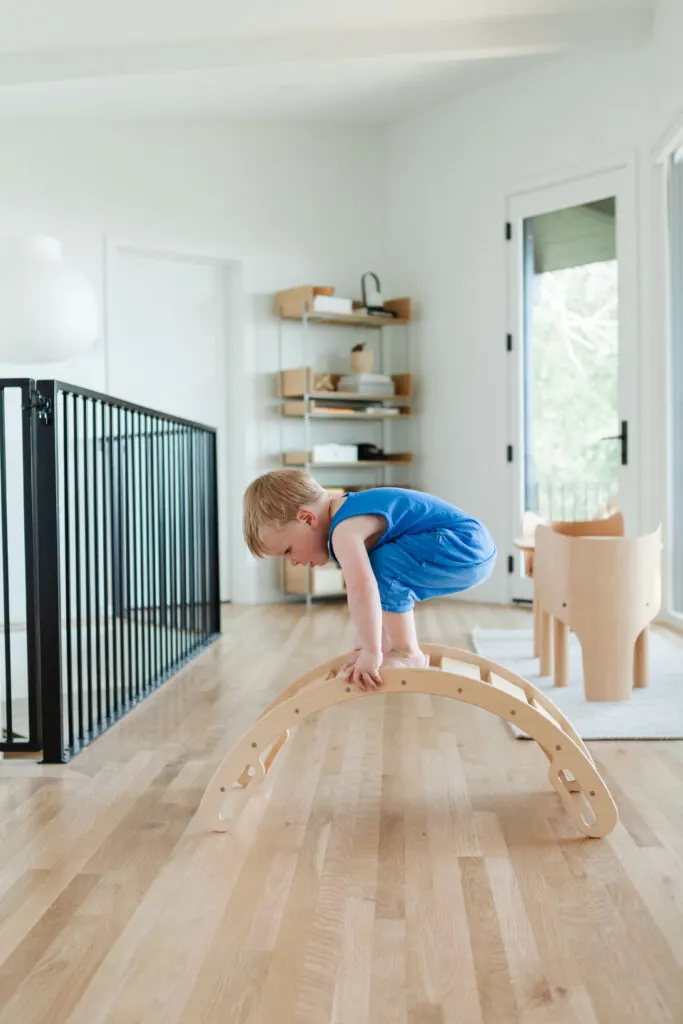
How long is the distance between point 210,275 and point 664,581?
319 centimetres

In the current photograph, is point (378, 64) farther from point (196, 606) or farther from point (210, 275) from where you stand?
point (196, 606)

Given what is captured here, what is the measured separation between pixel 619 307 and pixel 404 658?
136 inches

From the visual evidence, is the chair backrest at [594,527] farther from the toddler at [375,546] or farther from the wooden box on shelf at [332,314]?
the wooden box on shelf at [332,314]

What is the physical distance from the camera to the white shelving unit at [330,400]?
19.0ft

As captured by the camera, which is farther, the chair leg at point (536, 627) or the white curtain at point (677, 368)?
the white curtain at point (677, 368)

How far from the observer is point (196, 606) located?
417cm

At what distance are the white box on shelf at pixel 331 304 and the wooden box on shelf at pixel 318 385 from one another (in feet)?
1.22

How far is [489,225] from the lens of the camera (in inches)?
225

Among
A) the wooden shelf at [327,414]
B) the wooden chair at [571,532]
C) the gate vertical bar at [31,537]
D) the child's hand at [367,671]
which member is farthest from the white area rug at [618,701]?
the wooden shelf at [327,414]

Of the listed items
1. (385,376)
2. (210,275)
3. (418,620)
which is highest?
(210,275)

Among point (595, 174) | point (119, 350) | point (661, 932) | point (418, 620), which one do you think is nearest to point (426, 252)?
point (595, 174)

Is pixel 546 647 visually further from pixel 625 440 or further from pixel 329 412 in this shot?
pixel 329 412

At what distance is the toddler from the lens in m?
1.97

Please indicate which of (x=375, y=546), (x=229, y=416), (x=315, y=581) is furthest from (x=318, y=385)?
(x=375, y=546)
